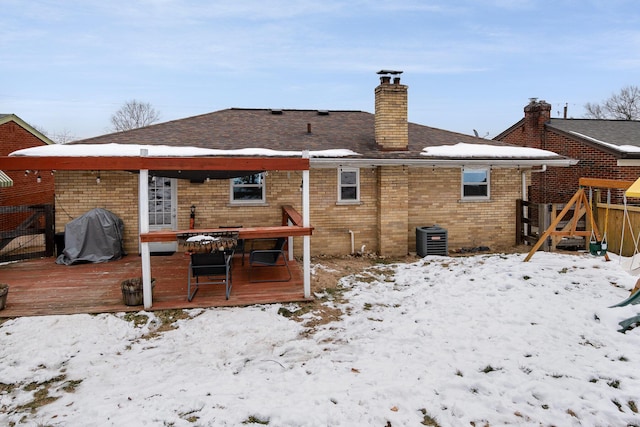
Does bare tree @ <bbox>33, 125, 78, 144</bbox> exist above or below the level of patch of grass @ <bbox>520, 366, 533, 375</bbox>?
above

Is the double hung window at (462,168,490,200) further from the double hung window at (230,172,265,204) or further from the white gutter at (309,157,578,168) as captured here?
the double hung window at (230,172,265,204)

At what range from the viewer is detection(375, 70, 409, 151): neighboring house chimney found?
36.6 feet

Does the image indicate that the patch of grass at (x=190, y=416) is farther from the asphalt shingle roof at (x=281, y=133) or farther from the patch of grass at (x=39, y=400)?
the asphalt shingle roof at (x=281, y=133)

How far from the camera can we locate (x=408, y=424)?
3.50 m

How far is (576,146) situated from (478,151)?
629 centimetres

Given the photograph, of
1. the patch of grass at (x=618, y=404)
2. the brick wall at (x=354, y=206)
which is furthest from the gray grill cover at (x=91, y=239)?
the patch of grass at (x=618, y=404)

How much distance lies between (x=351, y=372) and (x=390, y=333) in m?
1.33

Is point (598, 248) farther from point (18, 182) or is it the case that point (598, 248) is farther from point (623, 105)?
point (623, 105)

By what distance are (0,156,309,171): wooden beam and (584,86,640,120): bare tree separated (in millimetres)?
48958

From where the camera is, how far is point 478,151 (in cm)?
1131

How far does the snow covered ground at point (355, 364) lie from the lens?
12.0ft

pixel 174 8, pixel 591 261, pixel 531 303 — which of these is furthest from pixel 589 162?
pixel 174 8

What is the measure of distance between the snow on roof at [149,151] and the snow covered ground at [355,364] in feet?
14.9

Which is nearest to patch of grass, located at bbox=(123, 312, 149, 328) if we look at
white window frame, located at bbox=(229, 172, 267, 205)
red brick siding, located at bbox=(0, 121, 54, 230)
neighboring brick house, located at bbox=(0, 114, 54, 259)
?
A: white window frame, located at bbox=(229, 172, 267, 205)
